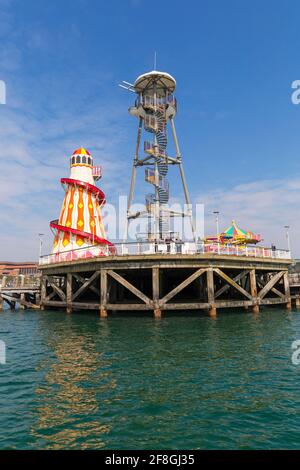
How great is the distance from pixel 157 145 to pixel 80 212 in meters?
10.8

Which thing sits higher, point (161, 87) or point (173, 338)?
point (161, 87)

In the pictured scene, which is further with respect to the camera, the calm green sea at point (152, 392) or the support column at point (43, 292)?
the support column at point (43, 292)

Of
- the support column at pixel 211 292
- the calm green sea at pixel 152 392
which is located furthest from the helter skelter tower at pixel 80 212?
the calm green sea at pixel 152 392

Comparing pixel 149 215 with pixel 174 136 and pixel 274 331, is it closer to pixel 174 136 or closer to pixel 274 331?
pixel 174 136

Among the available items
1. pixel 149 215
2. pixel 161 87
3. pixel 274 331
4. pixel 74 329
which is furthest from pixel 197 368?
pixel 161 87

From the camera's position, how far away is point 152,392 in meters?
8.30

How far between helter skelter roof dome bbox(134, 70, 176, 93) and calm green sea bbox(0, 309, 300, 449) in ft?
93.5

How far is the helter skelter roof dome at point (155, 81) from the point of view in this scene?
111 ft

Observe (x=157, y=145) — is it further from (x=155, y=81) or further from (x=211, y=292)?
(x=211, y=292)

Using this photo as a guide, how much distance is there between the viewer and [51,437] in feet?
20.4

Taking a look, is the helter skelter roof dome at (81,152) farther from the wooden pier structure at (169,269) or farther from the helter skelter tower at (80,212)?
the wooden pier structure at (169,269)

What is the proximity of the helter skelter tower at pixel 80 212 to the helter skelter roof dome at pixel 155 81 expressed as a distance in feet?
31.3

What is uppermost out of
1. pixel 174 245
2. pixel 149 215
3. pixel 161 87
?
pixel 161 87

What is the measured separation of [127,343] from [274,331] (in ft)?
25.6
